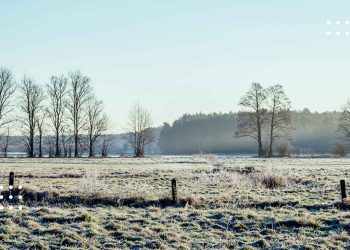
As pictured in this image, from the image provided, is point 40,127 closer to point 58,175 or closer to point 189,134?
point 58,175

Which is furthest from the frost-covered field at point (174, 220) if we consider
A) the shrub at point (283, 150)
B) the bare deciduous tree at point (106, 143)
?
the bare deciduous tree at point (106, 143)

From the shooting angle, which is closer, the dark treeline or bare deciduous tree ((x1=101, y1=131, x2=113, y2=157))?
bare deciduous tree ((x1=101, y1=131, x2=113, y2=157))

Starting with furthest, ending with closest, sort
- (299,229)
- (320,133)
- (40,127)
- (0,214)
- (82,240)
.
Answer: (320,133)
(40,127)
(0,214)
(299,229)
(82,240)

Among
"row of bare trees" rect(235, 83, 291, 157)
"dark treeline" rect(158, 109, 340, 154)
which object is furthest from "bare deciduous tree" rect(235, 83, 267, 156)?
"dark treeline" rect(158, 109, 340, 154)

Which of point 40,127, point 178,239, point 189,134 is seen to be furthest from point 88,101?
point 189,134

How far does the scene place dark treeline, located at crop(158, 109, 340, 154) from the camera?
5421 inches

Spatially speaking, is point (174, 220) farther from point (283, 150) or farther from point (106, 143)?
point (106, 143)

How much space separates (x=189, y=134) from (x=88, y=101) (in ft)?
290

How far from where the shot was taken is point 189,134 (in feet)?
543

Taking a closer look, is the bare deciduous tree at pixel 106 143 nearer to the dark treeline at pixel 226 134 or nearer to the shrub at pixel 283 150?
the shrub at pixel 283 150

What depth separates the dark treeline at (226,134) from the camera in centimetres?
13770

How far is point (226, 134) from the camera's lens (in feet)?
517

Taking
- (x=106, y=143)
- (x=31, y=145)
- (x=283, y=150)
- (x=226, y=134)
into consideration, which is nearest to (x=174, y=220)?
(x=31, y=145)

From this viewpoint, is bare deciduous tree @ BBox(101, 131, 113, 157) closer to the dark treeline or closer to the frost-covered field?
the dark treeline
